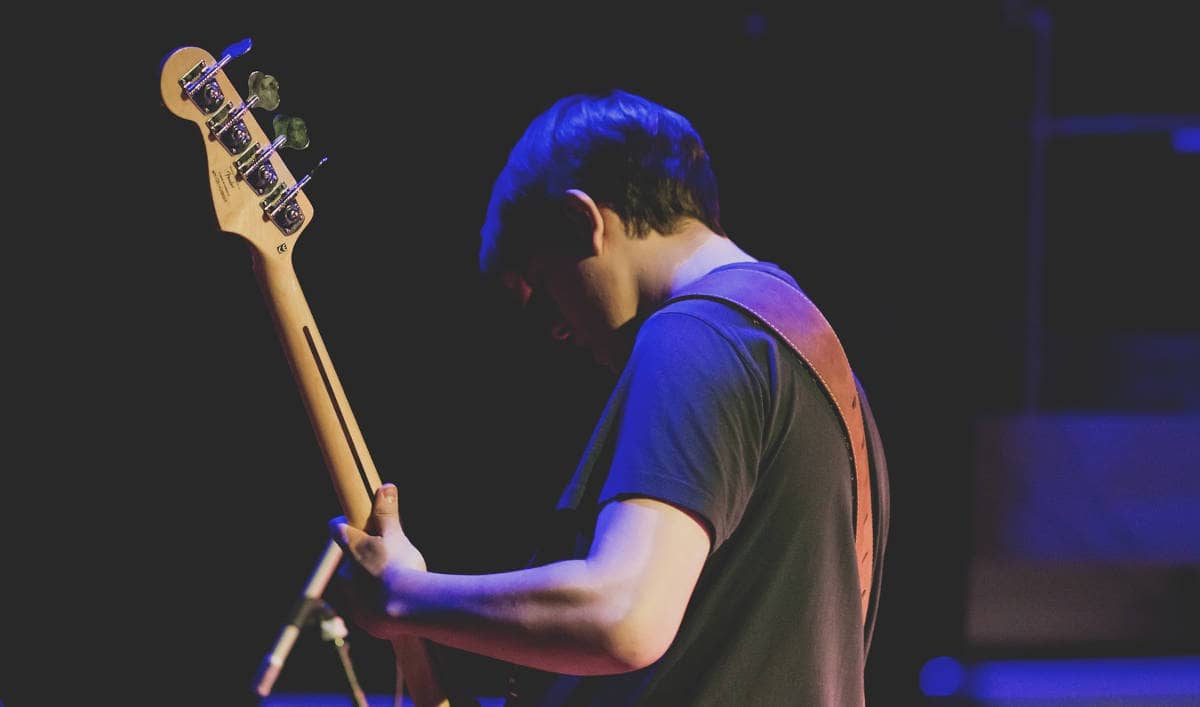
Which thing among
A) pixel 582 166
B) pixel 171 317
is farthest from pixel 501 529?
pixel 582 166

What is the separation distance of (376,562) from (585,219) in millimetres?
487

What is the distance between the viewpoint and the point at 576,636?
1.12 metres

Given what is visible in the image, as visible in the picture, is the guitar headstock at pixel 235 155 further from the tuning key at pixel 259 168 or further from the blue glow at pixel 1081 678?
the blue glow at pixel 1081 678

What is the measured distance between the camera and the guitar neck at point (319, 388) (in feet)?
4.87

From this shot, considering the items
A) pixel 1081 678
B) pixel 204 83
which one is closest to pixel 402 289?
pixel 204 83

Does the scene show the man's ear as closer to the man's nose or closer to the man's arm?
the man's nose

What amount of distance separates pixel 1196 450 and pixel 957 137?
1375 millimetres

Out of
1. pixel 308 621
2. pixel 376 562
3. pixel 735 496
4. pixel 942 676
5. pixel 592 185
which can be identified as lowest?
pixel 942 676

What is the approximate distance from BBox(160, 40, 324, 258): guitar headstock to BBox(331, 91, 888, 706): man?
0.28 meters

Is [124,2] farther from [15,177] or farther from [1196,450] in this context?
[1196,450]

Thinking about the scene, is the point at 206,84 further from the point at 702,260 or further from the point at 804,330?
the point at 804,330

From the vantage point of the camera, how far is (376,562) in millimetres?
1356

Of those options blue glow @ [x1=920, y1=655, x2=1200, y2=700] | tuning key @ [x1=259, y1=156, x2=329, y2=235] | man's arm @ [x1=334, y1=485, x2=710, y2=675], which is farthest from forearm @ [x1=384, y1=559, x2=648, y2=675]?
blue glow @ [x1=920, y1=655, x2=1200, y2=700]

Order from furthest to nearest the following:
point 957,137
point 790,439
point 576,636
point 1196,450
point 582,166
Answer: point 1196,450
point 957,137
point 582,166
point 790,439
point 576,636
